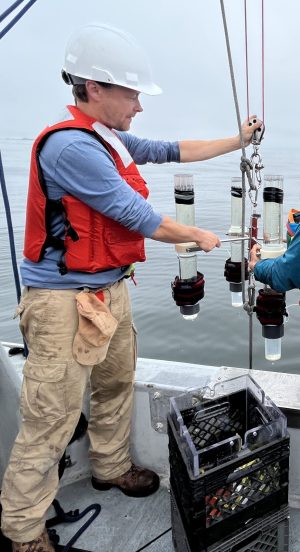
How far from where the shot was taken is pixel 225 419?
7.24ft

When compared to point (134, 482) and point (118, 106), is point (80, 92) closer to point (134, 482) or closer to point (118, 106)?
point (118, 106)

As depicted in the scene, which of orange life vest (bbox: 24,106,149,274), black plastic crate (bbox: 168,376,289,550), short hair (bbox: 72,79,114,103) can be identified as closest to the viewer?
black plastic crate (bbox: 168,376,289,550)

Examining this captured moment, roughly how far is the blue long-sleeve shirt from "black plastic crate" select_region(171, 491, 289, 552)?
1171mm

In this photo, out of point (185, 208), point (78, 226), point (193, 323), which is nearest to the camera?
point (78, 226)

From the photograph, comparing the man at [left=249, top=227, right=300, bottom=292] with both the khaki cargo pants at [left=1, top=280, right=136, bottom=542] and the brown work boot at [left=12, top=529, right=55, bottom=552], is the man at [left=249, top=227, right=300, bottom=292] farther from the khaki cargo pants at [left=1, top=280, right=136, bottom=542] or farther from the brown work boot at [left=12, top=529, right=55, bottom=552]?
the brown work boot at [left=12, top=529, right=55, bottom=552]

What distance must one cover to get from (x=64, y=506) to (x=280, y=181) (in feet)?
7.09

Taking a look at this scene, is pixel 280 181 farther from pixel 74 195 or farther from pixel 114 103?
pixel 74 195

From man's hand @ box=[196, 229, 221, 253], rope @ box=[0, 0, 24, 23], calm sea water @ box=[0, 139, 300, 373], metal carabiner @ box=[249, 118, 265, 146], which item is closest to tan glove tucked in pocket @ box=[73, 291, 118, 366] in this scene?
man's hand @ box=[196, 229, 221, 253]

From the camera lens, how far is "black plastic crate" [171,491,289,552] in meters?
1.83

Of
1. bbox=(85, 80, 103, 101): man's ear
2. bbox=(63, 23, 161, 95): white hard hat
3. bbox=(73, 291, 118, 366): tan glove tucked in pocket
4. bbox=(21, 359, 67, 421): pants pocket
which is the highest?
bbox=(63, 23, 161, 95): white hard hat

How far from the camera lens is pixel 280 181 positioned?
245 centimetres

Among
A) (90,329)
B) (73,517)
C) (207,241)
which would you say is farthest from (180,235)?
(73,517)

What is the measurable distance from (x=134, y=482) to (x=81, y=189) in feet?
5.64

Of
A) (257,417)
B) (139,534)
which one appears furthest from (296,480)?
(139,534)
